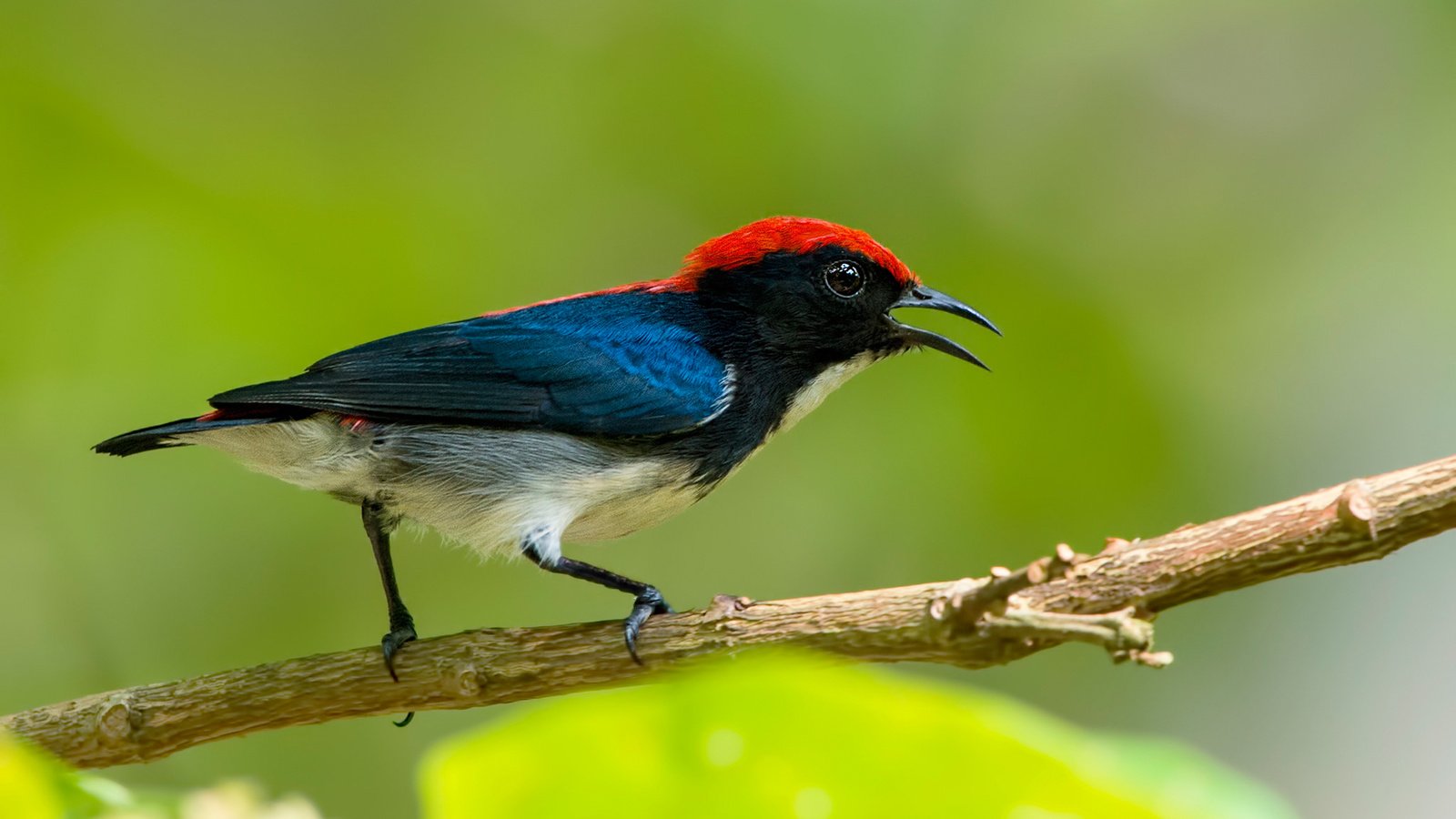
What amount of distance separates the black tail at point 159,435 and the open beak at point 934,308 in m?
2.00

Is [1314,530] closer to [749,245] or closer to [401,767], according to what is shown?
[749,245]

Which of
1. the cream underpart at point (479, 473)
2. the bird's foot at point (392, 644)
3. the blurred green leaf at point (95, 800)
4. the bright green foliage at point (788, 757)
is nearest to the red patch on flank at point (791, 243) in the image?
the cream underpart at point (479, 473)

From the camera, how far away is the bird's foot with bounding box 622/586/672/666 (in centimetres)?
317

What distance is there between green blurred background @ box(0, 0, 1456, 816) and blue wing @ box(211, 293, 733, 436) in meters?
1.84

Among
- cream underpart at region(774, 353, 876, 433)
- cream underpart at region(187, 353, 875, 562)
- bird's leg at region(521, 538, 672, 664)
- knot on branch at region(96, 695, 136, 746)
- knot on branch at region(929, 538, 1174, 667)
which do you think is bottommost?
knot on branch at region(96, 695, 136, 746)

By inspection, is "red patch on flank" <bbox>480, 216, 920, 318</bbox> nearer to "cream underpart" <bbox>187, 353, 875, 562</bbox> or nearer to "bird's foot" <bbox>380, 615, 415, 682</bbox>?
"cream underpart" <bbox>187, 353, 875, 562</bbox>

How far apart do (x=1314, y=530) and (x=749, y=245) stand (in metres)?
2.39

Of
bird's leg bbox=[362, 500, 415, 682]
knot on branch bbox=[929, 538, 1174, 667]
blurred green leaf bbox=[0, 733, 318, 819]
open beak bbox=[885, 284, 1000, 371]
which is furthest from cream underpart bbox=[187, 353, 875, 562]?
blurred green leaf bbox=[0, 733, 318, 819]

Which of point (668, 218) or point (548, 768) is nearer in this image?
point (548, 768)

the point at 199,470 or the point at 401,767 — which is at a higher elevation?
the point at 199,470

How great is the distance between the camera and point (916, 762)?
44.4 inches

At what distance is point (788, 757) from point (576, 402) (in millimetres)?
2931

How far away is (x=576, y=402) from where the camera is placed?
13.2ft

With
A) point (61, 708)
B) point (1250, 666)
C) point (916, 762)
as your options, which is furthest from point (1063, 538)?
point (916, 762)
